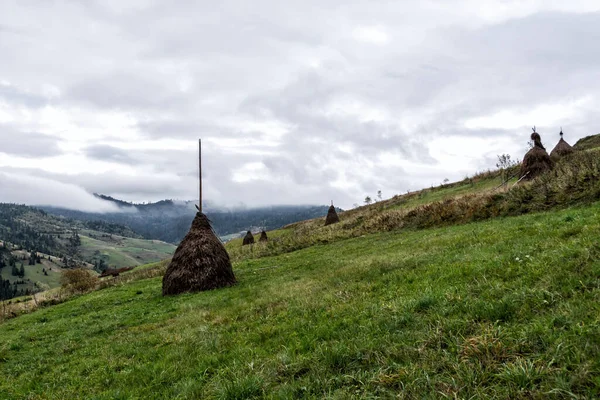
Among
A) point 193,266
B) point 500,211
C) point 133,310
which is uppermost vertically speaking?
point 500,211

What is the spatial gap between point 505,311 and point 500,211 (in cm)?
2129

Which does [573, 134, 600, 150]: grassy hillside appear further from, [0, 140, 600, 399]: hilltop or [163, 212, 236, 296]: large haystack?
[163, 212, 236, 296]: large haystack

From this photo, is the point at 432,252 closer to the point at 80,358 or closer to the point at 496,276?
the point at 496,276

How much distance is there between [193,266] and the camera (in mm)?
21094

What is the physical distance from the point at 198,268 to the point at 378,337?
1589 cm

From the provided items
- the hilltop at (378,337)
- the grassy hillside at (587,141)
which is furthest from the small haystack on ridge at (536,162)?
the grassy hillside at (587,141)

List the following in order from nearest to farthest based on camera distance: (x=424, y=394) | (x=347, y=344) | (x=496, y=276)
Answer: (x=424, y=394)
(x=347, y=344)
(x=496, y=276)

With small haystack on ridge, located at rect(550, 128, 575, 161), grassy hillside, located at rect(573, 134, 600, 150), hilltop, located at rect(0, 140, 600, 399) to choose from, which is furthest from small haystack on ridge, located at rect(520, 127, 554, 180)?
grassy hillside, located at rect(573, 134, 600, 150)

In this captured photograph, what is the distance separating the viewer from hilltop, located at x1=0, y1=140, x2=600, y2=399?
199 inches

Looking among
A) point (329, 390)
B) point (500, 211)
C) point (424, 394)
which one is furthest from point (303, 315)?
point (500, 211)

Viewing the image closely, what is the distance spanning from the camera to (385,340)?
678 centimetres

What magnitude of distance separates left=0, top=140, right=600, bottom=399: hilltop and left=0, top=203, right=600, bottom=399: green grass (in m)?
0.03

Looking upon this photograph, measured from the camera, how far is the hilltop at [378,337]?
16.5 ft

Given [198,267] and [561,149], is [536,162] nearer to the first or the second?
[561,149]
